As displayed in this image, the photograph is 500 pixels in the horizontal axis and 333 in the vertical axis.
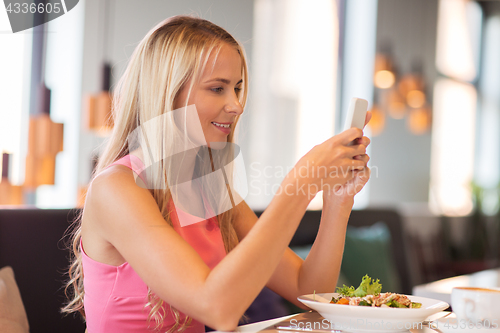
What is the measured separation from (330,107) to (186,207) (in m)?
3.21

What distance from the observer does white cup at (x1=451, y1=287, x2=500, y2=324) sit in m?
0.77

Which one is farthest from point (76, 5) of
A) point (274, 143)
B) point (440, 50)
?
point (440, 50)

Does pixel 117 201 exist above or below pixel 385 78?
below

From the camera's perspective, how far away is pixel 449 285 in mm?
1618

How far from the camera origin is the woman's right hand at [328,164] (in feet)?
2.85

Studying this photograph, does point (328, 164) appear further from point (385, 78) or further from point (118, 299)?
point (385, 78)

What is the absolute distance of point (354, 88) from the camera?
4.54 m

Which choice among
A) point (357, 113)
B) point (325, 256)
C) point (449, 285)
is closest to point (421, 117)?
point (449, 285)

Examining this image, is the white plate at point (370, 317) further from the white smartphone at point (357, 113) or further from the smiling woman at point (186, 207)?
the white smartphone at point (357, 113)

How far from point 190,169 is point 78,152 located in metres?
1.49

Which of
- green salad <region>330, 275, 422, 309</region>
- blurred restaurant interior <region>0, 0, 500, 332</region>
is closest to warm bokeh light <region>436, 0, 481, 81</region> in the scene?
blurred restaurant interior <region>0, 0, 500, 332</region>

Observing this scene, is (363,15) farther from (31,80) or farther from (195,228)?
(195,228)

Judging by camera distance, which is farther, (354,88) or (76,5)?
(354,88)

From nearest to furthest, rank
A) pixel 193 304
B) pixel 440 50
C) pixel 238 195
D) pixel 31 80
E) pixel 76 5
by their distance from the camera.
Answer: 1. pixel 193 304
2. pixel 238 195
3. pixel 31 80
4. pixel 76 5
5. pixel 440 50
